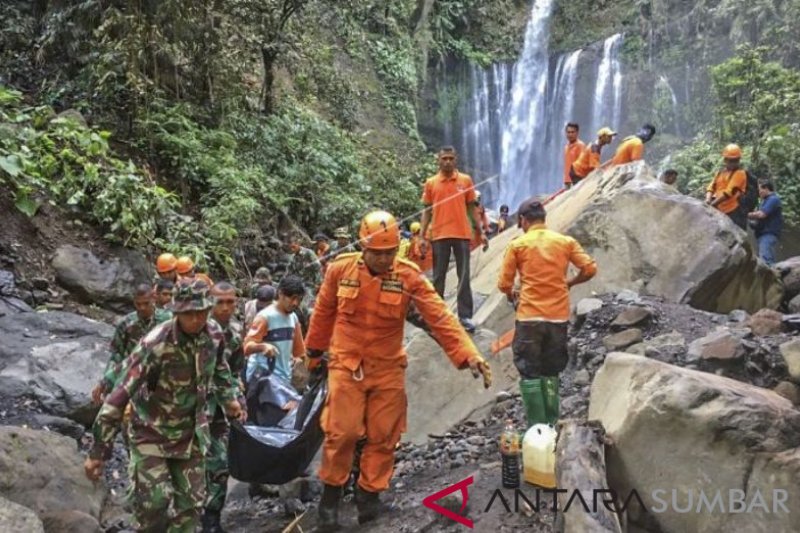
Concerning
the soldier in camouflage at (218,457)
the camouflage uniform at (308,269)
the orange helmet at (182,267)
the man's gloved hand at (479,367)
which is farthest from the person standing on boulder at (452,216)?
the camouflage uniform at (308,269)

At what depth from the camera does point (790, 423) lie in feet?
11.9

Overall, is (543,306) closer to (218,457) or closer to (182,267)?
(218,457)

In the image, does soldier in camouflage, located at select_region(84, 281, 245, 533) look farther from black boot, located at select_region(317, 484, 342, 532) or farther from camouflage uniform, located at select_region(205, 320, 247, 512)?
black boot, located at select_region(317, 484, 342, 532)

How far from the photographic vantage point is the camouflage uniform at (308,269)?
32.0 ft

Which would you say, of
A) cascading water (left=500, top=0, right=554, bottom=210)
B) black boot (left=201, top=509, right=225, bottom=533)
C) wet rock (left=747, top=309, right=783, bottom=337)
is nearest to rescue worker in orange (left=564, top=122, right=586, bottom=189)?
wet rock (left=747, top=309, right=783, bottom=337)

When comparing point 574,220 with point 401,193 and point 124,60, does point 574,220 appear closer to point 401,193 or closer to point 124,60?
point 124,60

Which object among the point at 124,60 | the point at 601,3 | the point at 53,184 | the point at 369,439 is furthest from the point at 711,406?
the point at 601,3

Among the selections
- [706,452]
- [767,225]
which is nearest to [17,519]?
[706,452]

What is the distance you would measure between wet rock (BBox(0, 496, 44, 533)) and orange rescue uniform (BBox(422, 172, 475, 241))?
4343mm

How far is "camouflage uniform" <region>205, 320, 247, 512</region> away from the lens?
167 inches

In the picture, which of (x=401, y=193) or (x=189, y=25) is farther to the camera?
(x=401, y=193)

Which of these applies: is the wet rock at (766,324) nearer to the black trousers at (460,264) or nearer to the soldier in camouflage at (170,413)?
the black trousers at (460,264)

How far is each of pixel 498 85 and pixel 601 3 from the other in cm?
642

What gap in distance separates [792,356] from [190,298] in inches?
175
